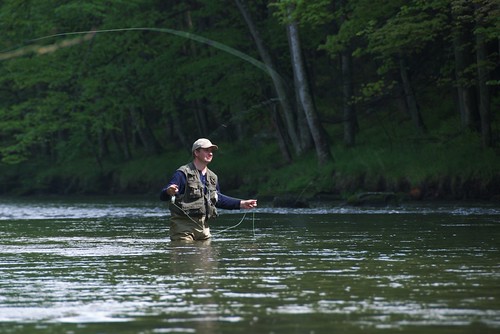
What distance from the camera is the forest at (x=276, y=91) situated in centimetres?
2875

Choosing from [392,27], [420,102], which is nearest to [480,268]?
[392,27]

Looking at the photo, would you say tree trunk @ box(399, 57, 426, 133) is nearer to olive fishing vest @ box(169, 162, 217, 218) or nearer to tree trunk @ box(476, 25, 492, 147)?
tree trunk @ box(476, 25, 492, 147)

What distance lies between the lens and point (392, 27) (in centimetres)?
2795

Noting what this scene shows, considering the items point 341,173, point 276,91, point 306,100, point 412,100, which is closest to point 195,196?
point 341,173

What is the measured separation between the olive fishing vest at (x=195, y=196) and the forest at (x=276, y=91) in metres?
Answer: 9.12

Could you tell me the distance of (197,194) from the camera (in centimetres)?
1470

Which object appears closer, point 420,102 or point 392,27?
point 392,27

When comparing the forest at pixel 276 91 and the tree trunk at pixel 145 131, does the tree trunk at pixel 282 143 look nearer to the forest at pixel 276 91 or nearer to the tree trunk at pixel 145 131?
the forest at pixel 276 91

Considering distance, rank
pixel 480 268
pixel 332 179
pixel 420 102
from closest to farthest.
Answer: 1. pixel 480 268
2. pixel 332 179
3. pixel 420 102

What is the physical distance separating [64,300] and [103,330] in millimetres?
1672

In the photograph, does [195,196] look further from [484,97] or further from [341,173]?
[341,173]

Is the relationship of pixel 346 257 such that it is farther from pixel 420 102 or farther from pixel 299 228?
pixel 420 102

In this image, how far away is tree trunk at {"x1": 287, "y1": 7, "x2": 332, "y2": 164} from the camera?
34.0 m

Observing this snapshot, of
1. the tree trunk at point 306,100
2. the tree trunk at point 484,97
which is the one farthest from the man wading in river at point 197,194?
the tree trunk at point 306,100
